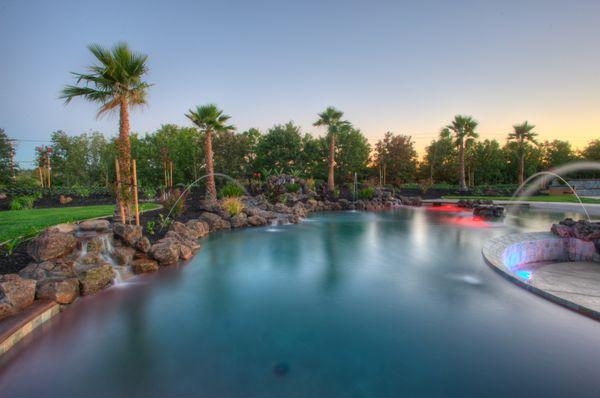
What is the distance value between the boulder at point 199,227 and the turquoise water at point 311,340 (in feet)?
14.4

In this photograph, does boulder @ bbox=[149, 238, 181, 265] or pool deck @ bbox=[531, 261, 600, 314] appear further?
boulder @ bbox=[149, 238, 181, 265]

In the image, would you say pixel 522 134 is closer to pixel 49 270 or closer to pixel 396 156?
pixel 396 156

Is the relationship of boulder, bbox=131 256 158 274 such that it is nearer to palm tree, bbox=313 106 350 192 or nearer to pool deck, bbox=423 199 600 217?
palm tree, bbox=313 106 350 192

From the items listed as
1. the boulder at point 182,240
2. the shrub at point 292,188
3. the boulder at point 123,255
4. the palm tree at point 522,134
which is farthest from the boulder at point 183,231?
the palm tree at point 522,134

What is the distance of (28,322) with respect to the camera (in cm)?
399

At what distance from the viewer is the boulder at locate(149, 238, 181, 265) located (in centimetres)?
751

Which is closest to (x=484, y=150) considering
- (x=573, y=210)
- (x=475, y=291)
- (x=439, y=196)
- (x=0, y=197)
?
(x=439, y=196)

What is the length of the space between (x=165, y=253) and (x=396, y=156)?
3618cm

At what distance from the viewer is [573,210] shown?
19281mm

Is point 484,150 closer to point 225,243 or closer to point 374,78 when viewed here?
point 374,78

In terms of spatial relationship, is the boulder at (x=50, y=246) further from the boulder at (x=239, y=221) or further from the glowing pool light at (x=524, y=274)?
the glowing pool light at (x=524, y=274)

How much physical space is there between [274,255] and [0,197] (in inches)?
759

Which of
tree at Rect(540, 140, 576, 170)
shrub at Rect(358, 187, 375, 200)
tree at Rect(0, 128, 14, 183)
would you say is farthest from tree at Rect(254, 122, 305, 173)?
tree at Rect(540, 140, 576, 170)

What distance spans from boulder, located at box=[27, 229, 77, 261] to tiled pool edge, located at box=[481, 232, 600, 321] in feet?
32.2
